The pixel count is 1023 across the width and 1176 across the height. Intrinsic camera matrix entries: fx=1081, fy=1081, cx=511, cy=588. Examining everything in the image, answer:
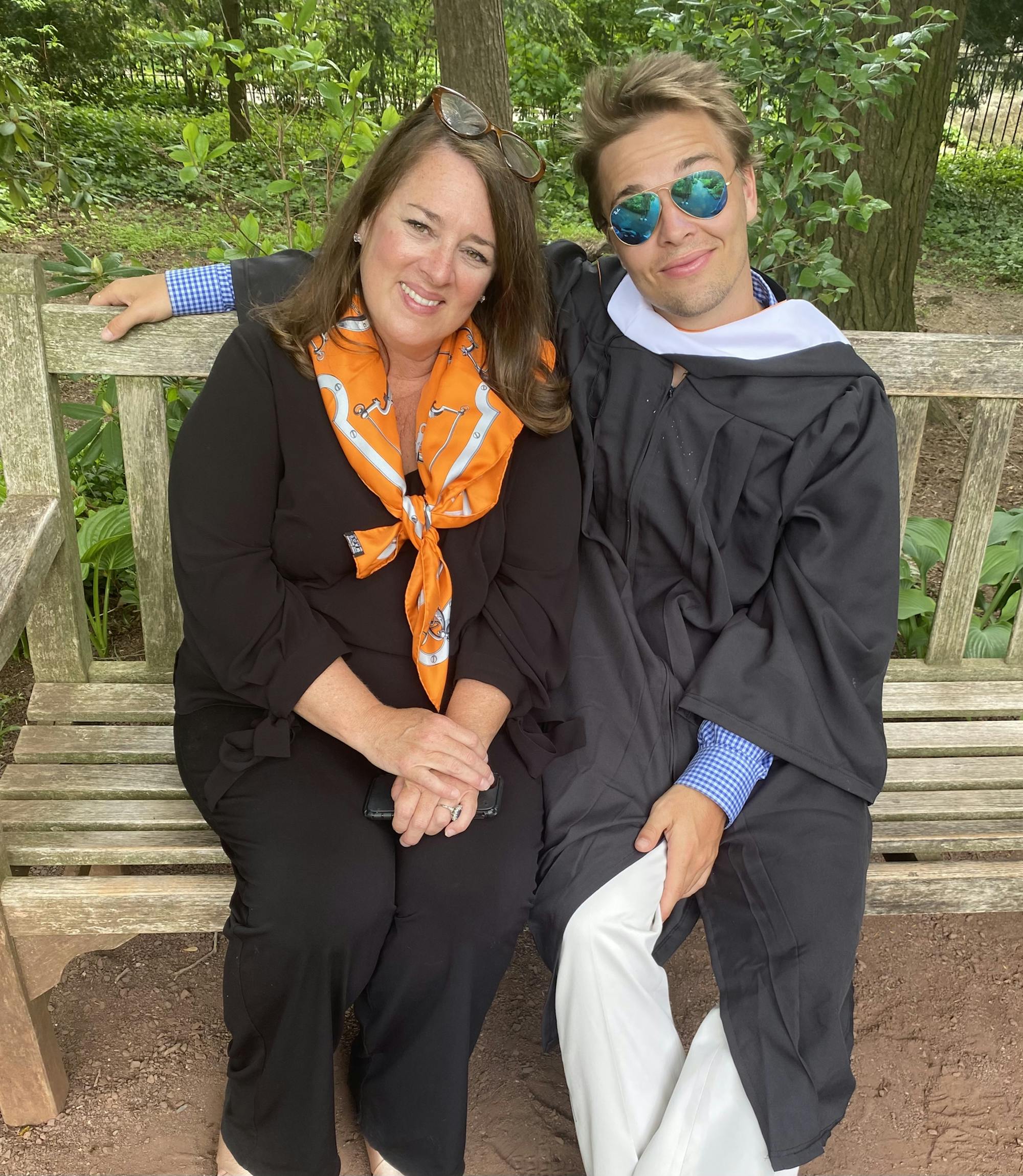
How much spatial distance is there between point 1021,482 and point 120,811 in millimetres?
5049

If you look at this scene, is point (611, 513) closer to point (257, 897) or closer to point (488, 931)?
point (488, 931)

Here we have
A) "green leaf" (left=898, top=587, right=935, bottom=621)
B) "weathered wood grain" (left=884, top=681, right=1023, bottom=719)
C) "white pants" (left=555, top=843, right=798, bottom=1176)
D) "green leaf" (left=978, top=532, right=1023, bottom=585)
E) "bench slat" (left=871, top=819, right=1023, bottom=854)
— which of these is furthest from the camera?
"green leaf" (left=978, top=532, right=1023, bottom=585)

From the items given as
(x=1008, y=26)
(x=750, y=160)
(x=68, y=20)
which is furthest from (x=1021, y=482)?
(x=68, y=20)

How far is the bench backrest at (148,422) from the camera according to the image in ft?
8.30

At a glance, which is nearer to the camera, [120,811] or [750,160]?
[120,811]

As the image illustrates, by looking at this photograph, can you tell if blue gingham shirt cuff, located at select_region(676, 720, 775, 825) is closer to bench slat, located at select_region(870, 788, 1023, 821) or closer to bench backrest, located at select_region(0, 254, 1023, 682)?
bench slat, located at select_region(870, 788, 1023, 821)

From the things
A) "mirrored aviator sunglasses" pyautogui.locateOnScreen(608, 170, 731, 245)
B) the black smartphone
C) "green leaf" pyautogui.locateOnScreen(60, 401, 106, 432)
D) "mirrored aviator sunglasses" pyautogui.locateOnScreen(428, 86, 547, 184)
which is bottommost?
the black smartphone

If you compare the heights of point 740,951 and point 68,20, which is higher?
point 68,20

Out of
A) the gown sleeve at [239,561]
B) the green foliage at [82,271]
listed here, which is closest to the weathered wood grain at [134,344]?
the gown sleeve at [239,561]

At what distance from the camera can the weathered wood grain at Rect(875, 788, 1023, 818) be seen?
2539 millimetres

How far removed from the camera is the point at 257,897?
1999 mm

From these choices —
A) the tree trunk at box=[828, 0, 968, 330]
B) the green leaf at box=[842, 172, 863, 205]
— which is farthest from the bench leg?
the tree trunk at box=[828, 0, 968, 330]

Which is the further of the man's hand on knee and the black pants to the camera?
the man's hand on knee

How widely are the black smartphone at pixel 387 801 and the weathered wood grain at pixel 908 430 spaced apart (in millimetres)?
1334
